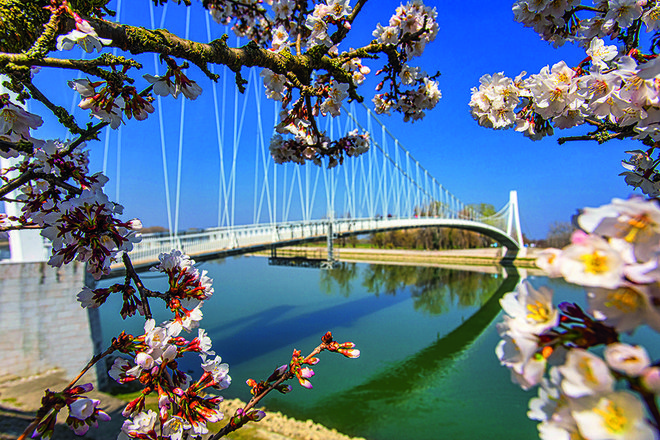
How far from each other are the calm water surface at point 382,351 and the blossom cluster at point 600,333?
2335mm

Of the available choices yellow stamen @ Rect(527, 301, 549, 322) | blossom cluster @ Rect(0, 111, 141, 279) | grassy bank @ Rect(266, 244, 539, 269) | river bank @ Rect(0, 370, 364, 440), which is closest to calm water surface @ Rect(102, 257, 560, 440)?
river bank @ Rect(0, 370, 364, 440)

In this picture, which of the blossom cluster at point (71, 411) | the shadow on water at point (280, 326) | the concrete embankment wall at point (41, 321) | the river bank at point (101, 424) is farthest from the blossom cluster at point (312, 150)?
the shadow on water at point (280, 326)

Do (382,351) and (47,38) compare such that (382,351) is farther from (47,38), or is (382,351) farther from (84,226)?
(47,38)

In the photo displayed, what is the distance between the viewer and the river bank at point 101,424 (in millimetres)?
4195

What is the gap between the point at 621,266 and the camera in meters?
0.31

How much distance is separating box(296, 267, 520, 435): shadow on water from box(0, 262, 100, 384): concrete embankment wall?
11.9ft

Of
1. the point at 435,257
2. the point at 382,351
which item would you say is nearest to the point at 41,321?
the point at 382,351

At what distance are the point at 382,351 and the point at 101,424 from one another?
18.9ft

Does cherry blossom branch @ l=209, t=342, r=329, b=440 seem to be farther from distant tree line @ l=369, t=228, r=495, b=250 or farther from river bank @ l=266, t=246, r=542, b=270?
distant tree line @ l=369, t=228, r=495, b=250

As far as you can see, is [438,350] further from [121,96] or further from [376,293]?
[121,96]

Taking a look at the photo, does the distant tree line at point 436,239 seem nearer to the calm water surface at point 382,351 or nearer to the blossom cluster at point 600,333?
the calm water surface at point 382,351

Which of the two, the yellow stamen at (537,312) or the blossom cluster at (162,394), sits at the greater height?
the yellow stamen at (537,312)

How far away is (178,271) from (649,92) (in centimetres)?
102

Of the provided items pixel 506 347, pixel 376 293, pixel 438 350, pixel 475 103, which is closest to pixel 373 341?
pixel 438 350
